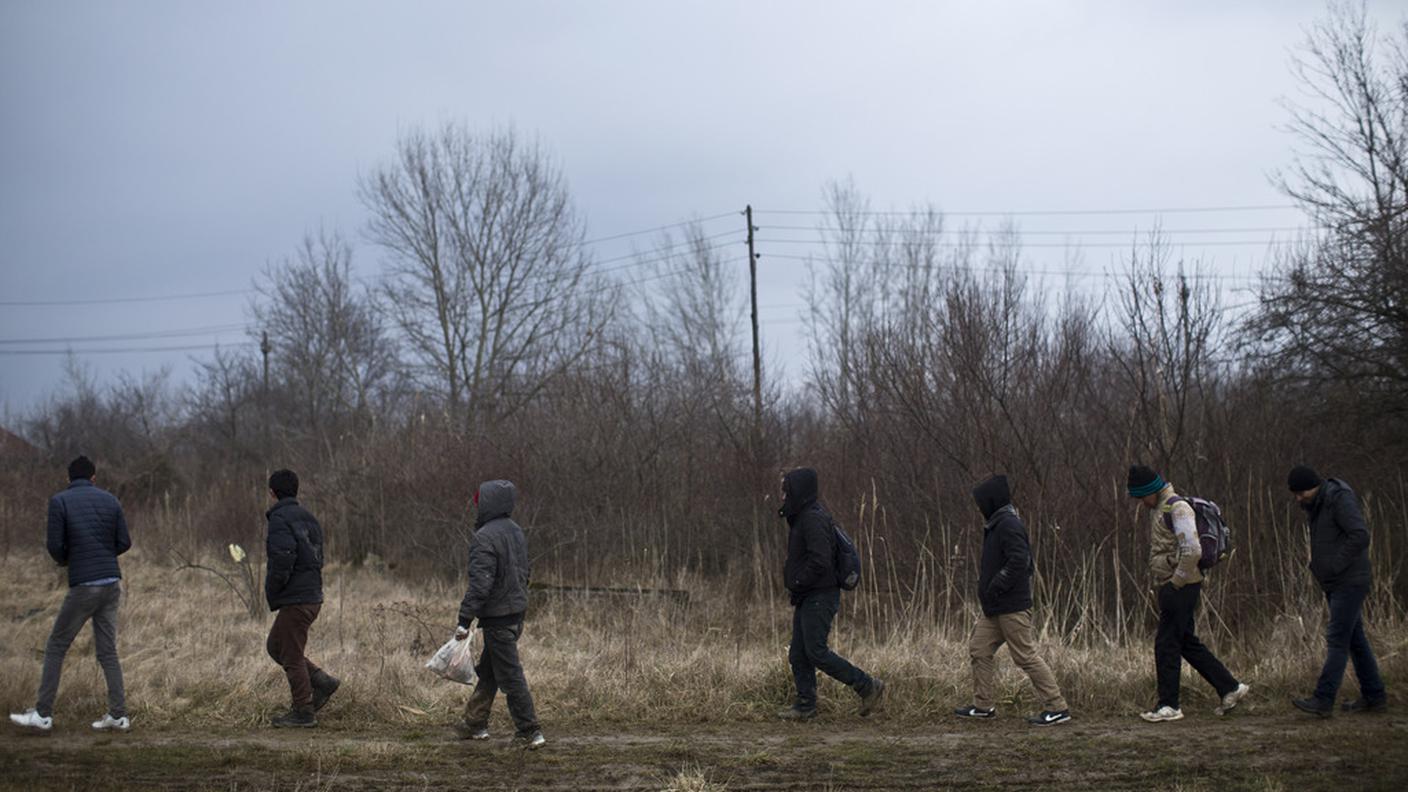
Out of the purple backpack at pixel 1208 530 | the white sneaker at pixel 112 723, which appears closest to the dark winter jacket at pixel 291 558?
the white sneaker at pixel 112 723

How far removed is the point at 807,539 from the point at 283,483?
12.2 ft

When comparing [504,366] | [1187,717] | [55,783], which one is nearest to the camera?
[55,783]

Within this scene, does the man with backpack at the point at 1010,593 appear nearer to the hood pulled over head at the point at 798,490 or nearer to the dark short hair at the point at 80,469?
the hood pulled over head at the point at 798,490

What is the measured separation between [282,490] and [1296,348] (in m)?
13.5

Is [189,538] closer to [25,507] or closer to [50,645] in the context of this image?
[25,507]

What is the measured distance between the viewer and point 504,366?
98.0ft

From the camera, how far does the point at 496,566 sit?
7.07m

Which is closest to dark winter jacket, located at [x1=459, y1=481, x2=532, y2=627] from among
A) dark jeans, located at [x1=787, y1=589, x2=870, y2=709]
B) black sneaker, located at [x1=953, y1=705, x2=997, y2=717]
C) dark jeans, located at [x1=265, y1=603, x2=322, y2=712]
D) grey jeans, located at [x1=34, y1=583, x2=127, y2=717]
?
dark jeans, located at [x1=265, y1=603, x2=322, y2=712]

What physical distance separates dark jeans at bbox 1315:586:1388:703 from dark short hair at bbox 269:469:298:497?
7.15 meters

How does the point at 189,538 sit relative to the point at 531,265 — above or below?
below

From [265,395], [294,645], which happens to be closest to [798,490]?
[294,645]

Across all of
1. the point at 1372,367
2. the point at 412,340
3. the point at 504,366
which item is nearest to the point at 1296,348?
the point at 1372,367

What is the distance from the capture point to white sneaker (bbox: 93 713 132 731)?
7902mm

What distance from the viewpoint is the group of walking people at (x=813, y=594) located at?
7.22m
